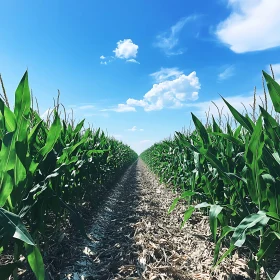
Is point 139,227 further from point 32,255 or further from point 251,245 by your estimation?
point 32,255

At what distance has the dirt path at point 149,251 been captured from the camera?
9.00 feet

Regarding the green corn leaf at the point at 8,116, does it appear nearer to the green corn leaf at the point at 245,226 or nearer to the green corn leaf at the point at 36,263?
the green corn leaf at the point at 36,263

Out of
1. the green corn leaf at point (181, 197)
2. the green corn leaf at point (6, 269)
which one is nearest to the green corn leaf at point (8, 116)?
the green corn leaf at point (6, 269)

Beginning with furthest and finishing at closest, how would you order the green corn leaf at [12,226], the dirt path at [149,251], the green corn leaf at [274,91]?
1. the dirt path at [149,251]
2. the green corn leaf at [274,91]
3. the green corn leaf at [12,226]

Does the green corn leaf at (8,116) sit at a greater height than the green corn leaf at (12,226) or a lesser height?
greater

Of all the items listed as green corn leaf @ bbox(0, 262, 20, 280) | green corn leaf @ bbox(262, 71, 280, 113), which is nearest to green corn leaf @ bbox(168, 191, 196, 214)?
green corn leaf @ bbox(262, 71, 280, 113)

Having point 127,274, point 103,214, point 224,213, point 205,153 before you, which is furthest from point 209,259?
point 103,214

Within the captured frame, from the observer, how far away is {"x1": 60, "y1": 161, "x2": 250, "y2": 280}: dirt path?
2.74m

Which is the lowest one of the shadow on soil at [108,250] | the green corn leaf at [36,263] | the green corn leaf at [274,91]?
the shadow on soil at [108,250]

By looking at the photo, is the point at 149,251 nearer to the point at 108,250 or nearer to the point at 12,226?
the point at 108,250

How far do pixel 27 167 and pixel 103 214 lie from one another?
374 cm

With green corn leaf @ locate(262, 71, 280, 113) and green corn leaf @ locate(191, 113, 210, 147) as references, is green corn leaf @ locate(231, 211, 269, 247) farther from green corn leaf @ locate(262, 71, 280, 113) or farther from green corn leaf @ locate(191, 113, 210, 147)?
green corn leaf @ locate(191, 113, 210, 147)

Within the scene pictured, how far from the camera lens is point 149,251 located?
318 centimetres

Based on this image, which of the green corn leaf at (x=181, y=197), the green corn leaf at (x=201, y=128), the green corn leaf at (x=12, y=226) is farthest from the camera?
the green corn leaf at (x=201, y=128)
